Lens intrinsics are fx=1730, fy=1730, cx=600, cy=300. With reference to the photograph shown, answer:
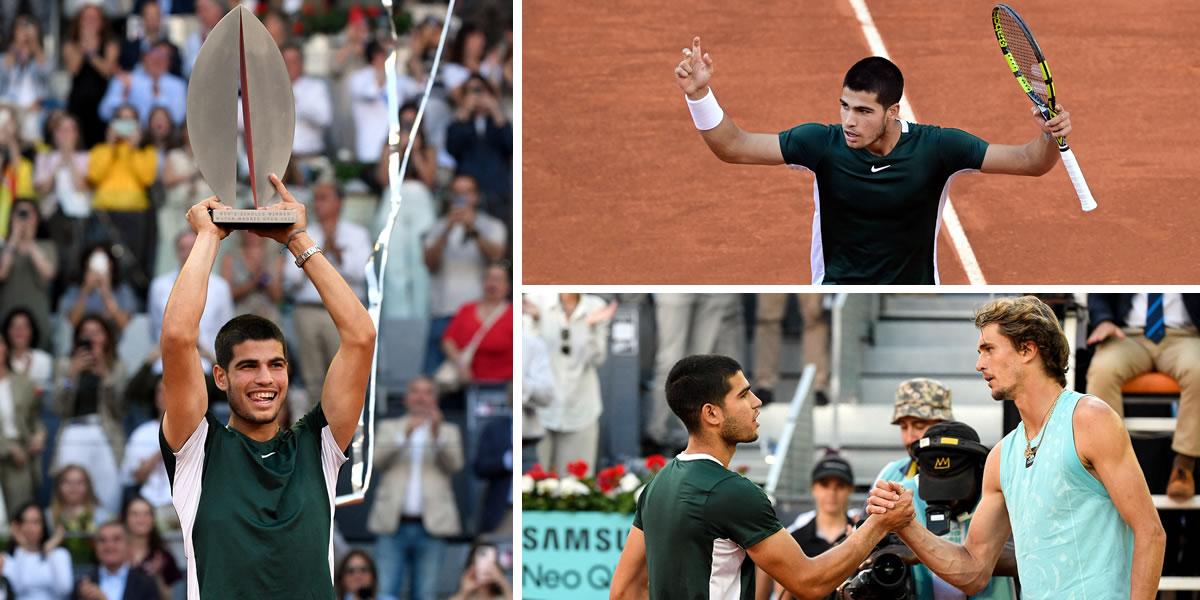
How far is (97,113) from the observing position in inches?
561

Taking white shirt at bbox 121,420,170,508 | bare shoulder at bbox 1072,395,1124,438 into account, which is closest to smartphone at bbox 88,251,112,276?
white shirt at bbox 121,420,170,508

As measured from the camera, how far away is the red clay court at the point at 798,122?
37.0ft

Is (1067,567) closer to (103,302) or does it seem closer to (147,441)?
(147,441)

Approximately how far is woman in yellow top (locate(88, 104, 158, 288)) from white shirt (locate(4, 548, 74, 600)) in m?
→ 2.71

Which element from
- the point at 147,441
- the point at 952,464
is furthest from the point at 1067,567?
the point at 147,441

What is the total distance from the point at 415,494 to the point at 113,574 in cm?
216

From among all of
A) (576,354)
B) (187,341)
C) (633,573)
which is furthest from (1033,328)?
(576,354)

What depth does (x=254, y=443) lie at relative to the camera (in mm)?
5461

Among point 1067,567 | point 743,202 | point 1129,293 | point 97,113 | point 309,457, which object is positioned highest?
point 97,113

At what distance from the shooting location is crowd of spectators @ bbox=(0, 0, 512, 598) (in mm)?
12445

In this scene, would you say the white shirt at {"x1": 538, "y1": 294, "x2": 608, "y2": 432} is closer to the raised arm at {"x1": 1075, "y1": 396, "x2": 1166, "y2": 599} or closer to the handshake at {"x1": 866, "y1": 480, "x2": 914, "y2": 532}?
the handshake at {"x1": 866, "y1": 480, "x2": 914, "y2": 532}

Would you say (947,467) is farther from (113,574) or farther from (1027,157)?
(113,574)

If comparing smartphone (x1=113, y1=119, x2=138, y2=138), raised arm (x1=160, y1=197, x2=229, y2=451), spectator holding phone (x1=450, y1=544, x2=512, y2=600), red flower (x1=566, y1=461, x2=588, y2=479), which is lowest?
spectator holding phone (x1=450, y1=544, x2=512, y2=600)

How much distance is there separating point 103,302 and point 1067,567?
982cm
